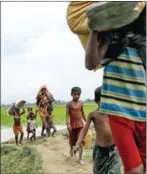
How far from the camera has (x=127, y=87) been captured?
2686 mm

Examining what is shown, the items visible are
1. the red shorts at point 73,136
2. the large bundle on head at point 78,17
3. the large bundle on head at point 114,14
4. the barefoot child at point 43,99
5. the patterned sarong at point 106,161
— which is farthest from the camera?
the barefoot child at point 43,99

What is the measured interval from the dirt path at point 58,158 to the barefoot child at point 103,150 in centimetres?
390

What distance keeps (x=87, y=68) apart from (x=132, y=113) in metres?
0.34

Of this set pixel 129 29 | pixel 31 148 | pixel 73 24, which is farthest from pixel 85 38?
pixel 31 148

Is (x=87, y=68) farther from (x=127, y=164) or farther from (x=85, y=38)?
(x=127, y=164)

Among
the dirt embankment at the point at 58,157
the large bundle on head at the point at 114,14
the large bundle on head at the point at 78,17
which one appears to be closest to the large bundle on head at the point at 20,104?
the dirt embankment at the point at 58,157

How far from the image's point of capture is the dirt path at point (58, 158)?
9.20m

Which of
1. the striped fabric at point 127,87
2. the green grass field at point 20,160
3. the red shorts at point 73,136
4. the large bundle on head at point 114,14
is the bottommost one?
the green grass field at point 20,160

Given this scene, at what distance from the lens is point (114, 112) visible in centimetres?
270

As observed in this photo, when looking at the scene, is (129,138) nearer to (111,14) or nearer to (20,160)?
(111,14)

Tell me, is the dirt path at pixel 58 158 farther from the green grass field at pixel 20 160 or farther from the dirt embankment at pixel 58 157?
the green grass field at pixel 20 160

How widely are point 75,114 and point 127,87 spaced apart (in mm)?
6352

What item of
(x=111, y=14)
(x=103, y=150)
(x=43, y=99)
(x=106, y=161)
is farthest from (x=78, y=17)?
(x=43, y=99)

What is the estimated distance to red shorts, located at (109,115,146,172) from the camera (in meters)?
2.65
